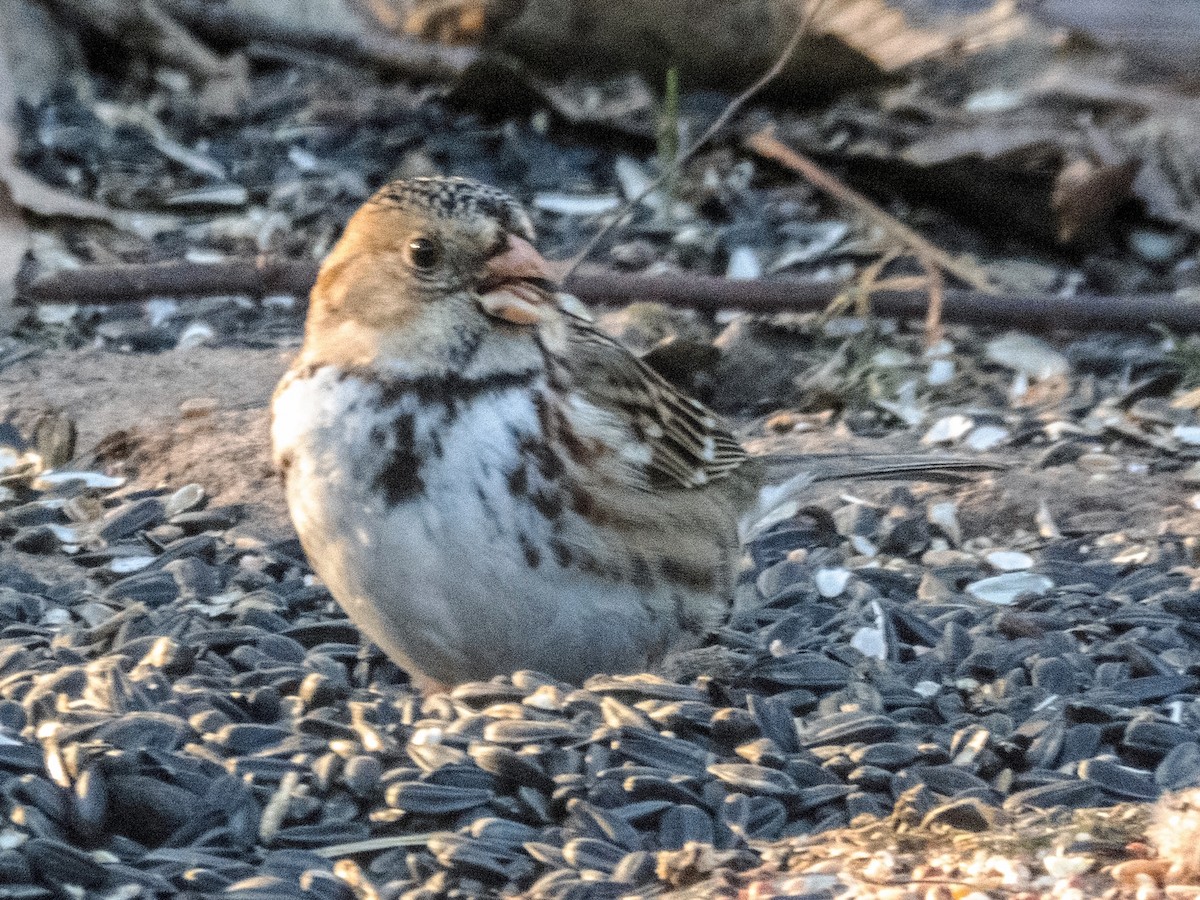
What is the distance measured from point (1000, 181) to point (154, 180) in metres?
3.09

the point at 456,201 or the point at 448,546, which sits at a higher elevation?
the point at 456,201

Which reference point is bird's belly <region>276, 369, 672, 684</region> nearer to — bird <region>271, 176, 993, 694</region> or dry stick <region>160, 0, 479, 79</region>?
bird <region>271, 176, 993, 694</region>

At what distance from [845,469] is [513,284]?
1.52m

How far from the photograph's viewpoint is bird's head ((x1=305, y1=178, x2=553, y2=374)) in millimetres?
3566

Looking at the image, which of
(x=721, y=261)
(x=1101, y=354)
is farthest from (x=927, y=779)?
(x=721, y=261)

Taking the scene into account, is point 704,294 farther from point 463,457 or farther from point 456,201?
point 463,457

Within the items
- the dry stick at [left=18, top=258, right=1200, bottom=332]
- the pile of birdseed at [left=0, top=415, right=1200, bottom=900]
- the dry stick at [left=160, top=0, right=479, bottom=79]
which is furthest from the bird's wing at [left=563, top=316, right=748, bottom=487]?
the dry stick at [left=160, top=0, right=479, bottom=79]

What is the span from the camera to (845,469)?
15.9ft

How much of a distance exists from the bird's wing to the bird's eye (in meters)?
0.35

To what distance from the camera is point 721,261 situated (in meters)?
6.82

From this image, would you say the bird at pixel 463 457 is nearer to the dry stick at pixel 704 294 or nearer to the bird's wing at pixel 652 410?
the bird's wing at pixel 652 410

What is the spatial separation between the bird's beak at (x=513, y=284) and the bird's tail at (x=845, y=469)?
1.26 metres

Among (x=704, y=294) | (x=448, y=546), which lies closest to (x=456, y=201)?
(x=448, y=546)

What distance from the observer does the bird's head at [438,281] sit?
3566 mm
